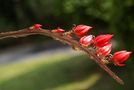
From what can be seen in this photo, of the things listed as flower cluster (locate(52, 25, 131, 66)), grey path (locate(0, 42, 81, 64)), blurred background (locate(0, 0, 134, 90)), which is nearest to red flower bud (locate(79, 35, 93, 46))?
flower cluster (locate(52, 25, 131, 66))

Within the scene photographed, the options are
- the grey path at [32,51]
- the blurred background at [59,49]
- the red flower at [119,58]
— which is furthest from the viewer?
the grey path at [32,51]

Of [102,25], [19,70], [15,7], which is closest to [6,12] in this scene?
[15,7]

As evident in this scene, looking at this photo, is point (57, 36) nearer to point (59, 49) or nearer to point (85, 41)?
point (85, 41)

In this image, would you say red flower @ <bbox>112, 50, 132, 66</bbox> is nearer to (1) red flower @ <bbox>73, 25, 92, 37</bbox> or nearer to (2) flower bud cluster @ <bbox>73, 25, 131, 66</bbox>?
(2) flower bud cluster @ <bbox>73, 25, 131, 66</bbox>

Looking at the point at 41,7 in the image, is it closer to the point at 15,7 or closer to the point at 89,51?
the point at 15,7

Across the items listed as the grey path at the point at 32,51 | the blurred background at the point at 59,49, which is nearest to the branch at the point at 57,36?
the blurred background at the point at 59,49

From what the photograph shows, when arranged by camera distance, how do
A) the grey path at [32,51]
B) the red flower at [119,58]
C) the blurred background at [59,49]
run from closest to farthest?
the red flower at [119,58] < the blurred background at [59,49] < the grey path at [32,51]

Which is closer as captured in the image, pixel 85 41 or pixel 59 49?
pixel 85 41

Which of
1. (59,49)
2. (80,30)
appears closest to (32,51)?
(59,49)

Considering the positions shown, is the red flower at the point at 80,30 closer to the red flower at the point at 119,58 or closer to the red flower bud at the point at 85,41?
the red flower bud at the point at 85,41
